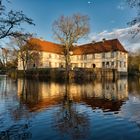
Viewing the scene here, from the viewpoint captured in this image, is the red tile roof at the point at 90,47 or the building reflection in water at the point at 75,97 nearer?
the building reflection in water at the point at 75,97

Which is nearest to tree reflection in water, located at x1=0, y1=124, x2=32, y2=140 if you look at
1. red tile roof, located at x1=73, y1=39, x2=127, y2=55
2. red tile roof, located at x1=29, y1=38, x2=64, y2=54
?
red tile roof, located at x1=73, y1=39, x2=127, y2=55

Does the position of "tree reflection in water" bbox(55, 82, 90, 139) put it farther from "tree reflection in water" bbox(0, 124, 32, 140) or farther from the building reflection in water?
the building reflection in water

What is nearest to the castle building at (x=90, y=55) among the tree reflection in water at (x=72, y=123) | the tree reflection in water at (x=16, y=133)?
the tree reflection in water at (x=72, y=123)

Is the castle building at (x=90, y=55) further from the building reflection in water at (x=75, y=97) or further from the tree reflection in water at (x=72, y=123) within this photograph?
the tree reflection in water at (x=72, y=123)

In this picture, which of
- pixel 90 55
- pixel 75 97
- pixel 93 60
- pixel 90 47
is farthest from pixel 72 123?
pixel 90 47

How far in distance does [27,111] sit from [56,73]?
42.6 metres

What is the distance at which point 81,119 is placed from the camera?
1132 centimetres

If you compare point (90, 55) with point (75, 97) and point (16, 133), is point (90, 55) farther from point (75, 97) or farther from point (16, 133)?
point (16, 133)

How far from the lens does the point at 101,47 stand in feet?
250

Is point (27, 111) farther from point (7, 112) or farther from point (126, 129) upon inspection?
point (126, 129)

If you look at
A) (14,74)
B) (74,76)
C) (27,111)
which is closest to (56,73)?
(74,76)

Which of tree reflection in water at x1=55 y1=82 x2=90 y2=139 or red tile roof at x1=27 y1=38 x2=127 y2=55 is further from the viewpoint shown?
red tile roof at x1=27 y1=38 x2=127 y2=55

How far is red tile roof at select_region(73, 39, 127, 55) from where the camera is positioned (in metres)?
73.0

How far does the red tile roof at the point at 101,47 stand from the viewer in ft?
240
